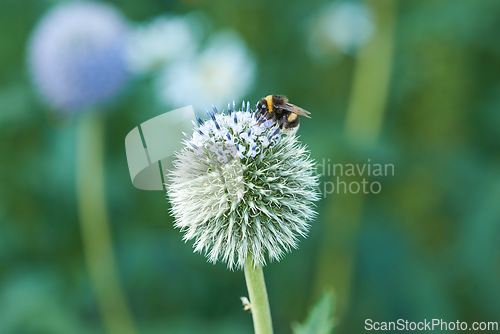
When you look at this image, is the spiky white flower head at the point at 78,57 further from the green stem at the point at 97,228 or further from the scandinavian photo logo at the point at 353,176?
the scandinavian photo logo at the point at 353,176

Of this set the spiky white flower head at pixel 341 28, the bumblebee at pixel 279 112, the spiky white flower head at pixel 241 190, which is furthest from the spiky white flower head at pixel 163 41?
the spiky white flower head at pixel 241 190

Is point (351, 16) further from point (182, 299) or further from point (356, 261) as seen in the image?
point (182, 299)

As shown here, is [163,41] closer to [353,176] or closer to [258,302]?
[353,176]

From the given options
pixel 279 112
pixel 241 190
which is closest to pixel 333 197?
pixel 279 112

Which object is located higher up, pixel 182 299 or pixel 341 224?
pixel 341 224

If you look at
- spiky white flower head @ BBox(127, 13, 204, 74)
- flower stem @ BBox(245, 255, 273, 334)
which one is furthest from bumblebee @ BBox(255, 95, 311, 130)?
spiky white flower head @ BBox(127, 13, 204, 74)

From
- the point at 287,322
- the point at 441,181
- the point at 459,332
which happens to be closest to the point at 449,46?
the point at 441,181
